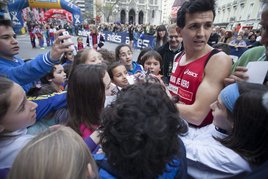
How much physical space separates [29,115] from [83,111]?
42cm

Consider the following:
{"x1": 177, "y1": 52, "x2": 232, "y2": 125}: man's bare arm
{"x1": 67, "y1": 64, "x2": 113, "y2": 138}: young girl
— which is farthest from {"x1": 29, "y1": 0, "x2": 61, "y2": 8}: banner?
{"x1": 177, "y1": 52, "x2": 232, "y2": 125}: man's bare arm

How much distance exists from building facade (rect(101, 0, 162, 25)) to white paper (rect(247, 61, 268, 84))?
192 ft

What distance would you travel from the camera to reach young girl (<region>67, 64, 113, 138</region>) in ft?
5.39

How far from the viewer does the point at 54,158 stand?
844 millimetres

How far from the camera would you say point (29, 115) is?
56.4 inches

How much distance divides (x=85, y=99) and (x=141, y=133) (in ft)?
3.23

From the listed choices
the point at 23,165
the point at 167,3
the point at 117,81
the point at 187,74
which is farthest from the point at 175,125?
the point at 167,3

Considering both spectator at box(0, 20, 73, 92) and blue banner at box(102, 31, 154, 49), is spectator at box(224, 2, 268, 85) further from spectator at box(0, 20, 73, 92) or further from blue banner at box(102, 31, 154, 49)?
blue banner at box(102, 31, 154, 49)

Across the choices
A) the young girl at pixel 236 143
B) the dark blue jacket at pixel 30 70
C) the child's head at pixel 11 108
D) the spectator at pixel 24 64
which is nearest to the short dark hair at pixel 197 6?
the young girl at pixel 236 143

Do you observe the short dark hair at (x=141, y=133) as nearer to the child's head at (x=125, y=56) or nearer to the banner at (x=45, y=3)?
the child's head at (x=125, y=56)

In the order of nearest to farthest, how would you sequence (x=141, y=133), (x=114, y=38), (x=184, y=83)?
(x=141, y=133), (x=184, y=83), (x=114, y=38)

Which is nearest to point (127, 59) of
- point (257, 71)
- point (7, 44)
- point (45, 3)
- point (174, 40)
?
point (174, 40)

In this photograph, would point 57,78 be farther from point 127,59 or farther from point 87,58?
point 127,59

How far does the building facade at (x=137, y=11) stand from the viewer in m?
58.4
